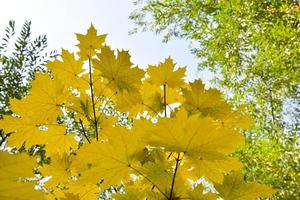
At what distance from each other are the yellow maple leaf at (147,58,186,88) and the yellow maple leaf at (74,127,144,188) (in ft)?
1.29

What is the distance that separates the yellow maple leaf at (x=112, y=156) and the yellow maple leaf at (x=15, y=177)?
0.33 metres

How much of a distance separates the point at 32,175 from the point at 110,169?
0.38m

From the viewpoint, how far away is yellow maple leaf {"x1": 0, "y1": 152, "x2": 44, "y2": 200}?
429mm

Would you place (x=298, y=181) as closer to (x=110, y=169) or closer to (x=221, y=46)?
(x=221, y=46)

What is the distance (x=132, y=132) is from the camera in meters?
0.83

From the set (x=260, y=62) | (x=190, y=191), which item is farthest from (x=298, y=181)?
(x=190, y=191)

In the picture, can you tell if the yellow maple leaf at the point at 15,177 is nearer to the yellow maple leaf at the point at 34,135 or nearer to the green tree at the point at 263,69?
the yellow maple leaf at the point at 34,135

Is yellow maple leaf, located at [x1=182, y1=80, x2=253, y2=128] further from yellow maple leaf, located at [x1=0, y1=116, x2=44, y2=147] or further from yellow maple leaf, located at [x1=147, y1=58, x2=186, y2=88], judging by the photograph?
yellow maple leaf, located at [x1=0, y1=116, x2=44, y2=147]

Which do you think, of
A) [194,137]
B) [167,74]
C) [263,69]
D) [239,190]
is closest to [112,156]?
[194,137]

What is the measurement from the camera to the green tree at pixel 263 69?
398 centimetres

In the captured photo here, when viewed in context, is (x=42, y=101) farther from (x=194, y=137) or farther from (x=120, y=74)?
(x=194, y=137)

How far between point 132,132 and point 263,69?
425cm

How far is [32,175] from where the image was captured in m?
0.46

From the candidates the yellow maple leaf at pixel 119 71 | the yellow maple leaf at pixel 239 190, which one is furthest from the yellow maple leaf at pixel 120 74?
the yellow maple leaf at pixel 239 190
